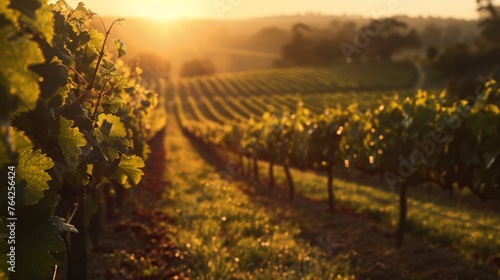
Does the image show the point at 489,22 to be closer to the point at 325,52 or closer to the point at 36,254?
the point at 325,52

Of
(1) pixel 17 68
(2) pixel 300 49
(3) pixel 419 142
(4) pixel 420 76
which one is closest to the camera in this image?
(1) pixel 17 68

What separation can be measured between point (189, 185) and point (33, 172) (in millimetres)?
14244

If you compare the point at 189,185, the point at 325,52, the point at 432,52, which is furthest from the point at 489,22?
the point at 189,185

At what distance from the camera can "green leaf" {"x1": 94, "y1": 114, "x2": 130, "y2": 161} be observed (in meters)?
3.27

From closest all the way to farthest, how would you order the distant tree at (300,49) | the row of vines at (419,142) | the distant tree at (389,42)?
1. the row of vines at (419,142)
2. the distant tree at (389,42)
3. the distant tree at (300,49)

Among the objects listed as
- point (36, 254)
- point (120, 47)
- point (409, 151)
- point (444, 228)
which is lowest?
point (444, 228)

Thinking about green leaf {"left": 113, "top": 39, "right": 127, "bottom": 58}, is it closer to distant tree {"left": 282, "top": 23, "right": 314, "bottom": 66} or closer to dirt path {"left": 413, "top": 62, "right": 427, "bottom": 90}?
dirt path {"left": 413, "top": 62, "right": 427, "bottom": 90}

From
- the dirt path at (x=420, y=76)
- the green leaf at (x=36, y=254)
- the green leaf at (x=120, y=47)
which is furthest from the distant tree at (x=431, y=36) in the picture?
the green leaf at (x=36, y=254)

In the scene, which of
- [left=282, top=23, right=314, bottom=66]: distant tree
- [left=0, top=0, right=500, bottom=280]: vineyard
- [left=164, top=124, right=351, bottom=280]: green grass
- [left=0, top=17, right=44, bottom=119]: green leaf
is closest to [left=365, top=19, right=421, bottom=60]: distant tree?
[left=282, top=23, right=314, bottom=66]: distant tree

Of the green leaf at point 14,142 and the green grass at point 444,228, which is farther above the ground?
the green leaf at point 14,142

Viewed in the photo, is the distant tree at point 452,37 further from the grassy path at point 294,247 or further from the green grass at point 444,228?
the grassy path at point 294,247

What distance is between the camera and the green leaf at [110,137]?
3.27m

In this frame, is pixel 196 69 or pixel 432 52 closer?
pixel 432 52

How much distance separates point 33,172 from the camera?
2639mm
